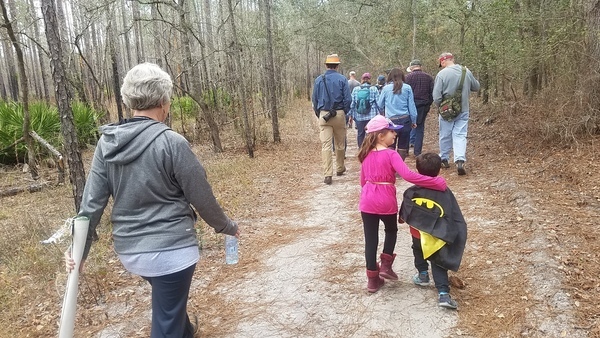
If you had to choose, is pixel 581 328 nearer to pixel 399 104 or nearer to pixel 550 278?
pixel 550 278

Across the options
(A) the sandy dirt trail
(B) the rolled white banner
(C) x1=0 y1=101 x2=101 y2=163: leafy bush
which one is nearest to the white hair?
(B) the rolled white banner

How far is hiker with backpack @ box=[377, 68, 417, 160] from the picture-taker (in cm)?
752

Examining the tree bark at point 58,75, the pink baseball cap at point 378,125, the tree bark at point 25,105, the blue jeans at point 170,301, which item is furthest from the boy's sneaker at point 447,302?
the tree bark at point 25,105

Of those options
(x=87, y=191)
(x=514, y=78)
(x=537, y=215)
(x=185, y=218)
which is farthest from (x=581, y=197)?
(x=514, y=78)

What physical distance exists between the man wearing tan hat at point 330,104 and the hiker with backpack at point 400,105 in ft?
2.37

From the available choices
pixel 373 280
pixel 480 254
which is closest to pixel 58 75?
pixel 373 280

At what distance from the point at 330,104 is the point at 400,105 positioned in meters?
1.20

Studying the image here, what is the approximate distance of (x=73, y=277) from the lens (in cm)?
239

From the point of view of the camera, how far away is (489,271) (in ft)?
12.9

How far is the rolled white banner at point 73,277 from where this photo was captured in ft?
7.79

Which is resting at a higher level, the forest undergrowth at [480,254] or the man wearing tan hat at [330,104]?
the man wearing tan hat at [330,104]

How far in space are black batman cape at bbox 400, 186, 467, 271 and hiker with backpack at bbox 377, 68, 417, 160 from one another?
4.34m

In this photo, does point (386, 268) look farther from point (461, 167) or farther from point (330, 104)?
point (330, 104)

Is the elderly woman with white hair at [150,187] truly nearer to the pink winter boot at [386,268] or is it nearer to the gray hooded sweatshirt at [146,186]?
the gray hooded sweatshirt at [146,186]
